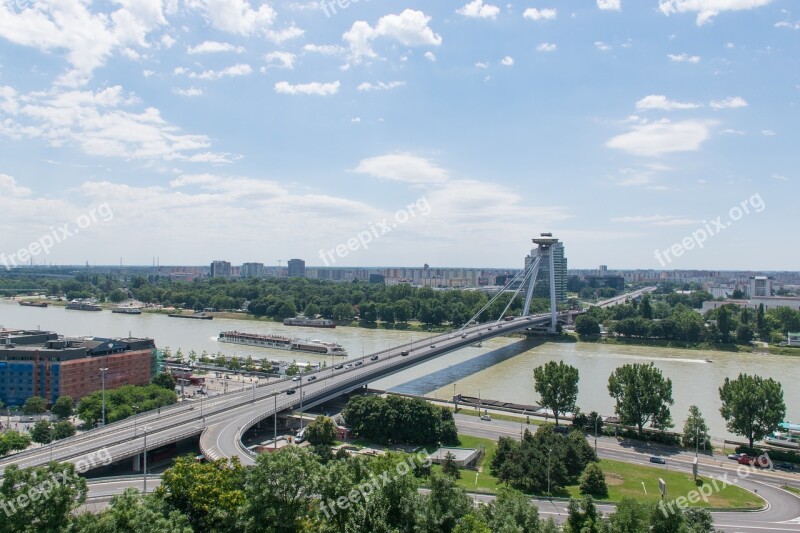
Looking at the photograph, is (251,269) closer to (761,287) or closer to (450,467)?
(761,287)

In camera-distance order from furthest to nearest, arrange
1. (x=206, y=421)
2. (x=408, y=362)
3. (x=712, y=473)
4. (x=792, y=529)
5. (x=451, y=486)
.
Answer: (x=408, y=362)
(x=206, y=421)
(x=712, y=473)
(x=792, y=529)
(x=451, y=486)

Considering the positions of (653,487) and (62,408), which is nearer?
(653,487)

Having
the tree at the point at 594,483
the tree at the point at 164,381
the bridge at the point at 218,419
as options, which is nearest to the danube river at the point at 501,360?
the bridge at the point at 218,419

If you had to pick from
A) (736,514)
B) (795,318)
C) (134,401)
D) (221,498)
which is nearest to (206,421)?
(134,401)

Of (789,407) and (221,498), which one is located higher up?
(221,498)

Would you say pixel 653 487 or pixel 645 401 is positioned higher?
pixel 645 401

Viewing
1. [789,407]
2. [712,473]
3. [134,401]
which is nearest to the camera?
[712,473]

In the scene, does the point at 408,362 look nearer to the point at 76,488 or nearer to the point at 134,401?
the point at 134,401

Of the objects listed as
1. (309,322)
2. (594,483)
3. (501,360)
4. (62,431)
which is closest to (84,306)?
(309,322)
